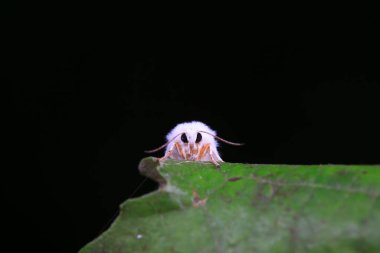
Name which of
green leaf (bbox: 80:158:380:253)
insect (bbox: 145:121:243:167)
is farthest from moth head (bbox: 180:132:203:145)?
green leaf (bbox: 80:158:380:253)

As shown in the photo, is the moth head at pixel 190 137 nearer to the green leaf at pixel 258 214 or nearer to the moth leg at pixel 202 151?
the moth leg at pixel 202 151

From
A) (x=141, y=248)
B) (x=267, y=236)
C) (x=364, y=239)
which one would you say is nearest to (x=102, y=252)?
(x=141, y=248)

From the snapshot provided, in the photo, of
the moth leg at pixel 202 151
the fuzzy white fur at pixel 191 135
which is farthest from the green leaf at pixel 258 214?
the fuzzy white fur at pixel 191 135

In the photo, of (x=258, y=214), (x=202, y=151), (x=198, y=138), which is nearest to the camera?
(x=258, y=214)

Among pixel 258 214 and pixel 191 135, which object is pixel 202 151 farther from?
pixel 258 214

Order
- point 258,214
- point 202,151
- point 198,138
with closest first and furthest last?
1. point 258,214
2. point 202,151
3. point 198,138


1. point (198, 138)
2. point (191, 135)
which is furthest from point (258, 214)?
point (198, 138)

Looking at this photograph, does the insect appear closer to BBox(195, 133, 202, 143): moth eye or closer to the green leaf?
BBox(195, 133, 202, 143): moth eye

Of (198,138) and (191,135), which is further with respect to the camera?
(198,138)
